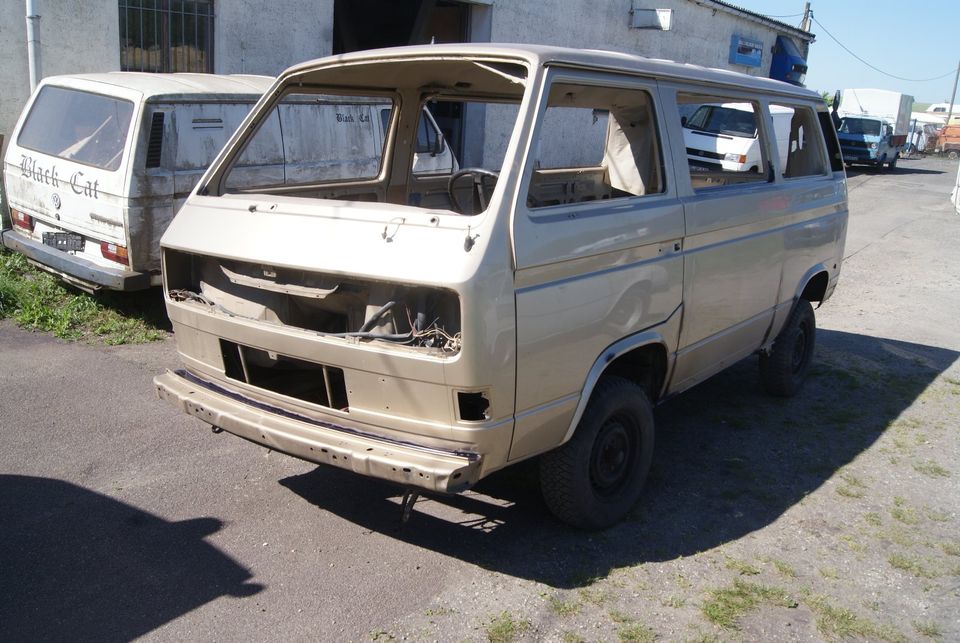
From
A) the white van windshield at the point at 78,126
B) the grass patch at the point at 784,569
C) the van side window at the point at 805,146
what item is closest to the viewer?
the grass patch at the point at 784,569

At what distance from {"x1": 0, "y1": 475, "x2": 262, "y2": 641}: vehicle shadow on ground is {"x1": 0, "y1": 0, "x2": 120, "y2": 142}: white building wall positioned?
618 cm

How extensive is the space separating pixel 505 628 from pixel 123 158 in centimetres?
496

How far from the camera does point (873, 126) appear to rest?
1151 inches

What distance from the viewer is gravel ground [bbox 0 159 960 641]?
3.38 metres

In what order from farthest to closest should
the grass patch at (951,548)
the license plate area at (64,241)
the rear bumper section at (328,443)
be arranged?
the license plate area at (64,241), the grass patch at (951,548), the rear bumper section at (328,443)

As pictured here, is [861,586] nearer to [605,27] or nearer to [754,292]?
[754,292]

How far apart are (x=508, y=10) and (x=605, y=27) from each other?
165 inches

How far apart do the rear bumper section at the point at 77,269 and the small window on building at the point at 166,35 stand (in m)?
3.38

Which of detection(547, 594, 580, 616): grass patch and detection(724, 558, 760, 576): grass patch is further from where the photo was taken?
detection(724, 558, 760, 576): grass patch

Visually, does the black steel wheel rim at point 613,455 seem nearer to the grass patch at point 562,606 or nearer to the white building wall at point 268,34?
the grass patch at point 562,606

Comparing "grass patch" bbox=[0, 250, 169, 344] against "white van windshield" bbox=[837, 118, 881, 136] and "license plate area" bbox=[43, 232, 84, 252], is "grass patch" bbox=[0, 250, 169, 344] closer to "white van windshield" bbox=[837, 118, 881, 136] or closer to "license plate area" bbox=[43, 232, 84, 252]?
"license plate area" bbox=[43, 232, 84, 252]

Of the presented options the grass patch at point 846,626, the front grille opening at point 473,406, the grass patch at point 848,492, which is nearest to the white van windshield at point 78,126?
the front grille opening at point 473,406

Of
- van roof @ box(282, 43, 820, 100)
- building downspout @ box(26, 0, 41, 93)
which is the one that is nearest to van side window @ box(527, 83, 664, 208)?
van roof @ box(282, 43, 820, 100)

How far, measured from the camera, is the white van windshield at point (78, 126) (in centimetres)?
672
